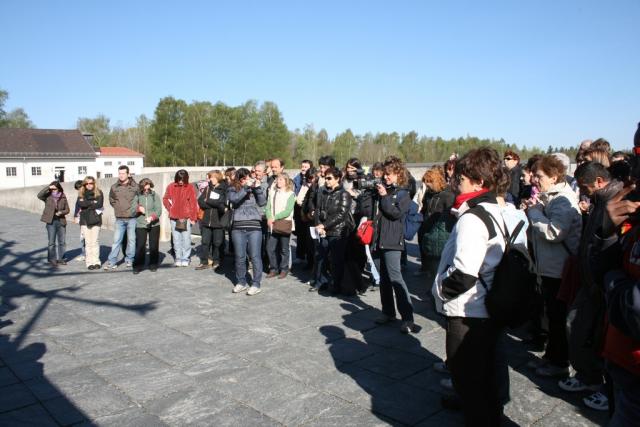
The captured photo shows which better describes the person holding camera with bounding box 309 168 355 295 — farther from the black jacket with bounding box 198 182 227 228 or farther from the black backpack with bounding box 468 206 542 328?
the black backpack with bounding box 468 206 542 328

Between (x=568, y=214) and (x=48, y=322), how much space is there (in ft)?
18.8

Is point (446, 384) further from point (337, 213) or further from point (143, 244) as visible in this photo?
point (143, 244)

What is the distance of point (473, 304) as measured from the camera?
306 centimetres

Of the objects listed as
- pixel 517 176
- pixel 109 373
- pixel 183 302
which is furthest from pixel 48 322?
pixel 517 176

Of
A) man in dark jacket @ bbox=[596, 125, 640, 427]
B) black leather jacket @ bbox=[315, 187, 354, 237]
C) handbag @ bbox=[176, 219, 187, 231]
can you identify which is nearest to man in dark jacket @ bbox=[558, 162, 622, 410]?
man in dark jacket @ bbox=[596, 125, 640, 427]

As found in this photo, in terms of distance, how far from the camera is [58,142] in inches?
2591

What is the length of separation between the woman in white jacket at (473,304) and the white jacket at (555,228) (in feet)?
4.76

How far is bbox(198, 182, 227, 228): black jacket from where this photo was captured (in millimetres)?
9039

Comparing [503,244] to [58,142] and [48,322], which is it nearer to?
[48,322]

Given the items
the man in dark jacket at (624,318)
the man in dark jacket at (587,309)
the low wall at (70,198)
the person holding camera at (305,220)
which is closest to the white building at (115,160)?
the low wall at (70,198)

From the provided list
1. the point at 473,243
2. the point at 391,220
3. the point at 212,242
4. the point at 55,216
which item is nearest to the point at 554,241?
the point at 391,220

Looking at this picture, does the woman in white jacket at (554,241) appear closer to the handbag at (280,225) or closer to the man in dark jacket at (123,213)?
the handbag at (280,225)

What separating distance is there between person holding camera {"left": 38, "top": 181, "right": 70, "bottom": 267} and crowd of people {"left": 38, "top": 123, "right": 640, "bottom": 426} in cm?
49

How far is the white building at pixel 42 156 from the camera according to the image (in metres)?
59.5
